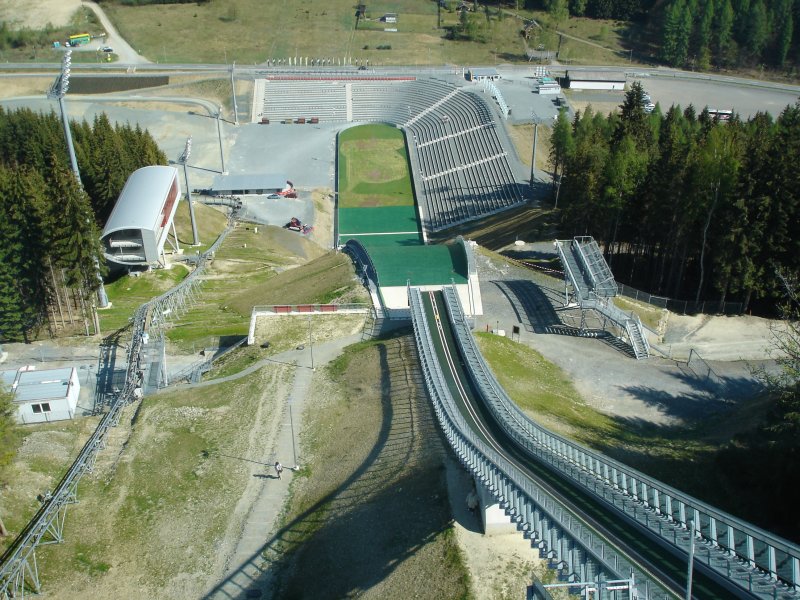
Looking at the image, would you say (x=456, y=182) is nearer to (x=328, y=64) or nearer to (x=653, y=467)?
(x=328, y=64)

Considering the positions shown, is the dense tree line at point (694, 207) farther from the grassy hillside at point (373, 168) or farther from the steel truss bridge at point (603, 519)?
the steel truss bridge at point (603, 519)

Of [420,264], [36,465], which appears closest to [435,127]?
[420,264]

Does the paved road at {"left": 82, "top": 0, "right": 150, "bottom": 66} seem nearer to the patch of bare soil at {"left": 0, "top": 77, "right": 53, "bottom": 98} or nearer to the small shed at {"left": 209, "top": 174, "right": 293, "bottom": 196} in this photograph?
the patch of bare soil at {"left": 0, "top": 77, "right": 53, "bottom": 98}

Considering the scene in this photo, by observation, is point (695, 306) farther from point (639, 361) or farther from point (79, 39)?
point (79, 39)

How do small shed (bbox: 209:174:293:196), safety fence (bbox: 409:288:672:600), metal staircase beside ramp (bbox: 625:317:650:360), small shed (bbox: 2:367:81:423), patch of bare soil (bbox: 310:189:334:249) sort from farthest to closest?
small shed (bbox: 209:174:293:196) → patch of bare soil (bbox: 310:189:334:249) → metal staircase beside ramp (bbox: 625:317:650:360) → small shed (bbox: 2:367:81:423) → safety fence (bbox: 409:288:672:600)

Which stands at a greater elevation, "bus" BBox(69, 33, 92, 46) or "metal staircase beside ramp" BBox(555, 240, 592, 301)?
"bus" BBox(69, 33, 92, 46)

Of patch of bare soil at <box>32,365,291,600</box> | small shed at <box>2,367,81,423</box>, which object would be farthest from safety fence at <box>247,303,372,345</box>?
small shed at <box>2,367,81,423</box>
